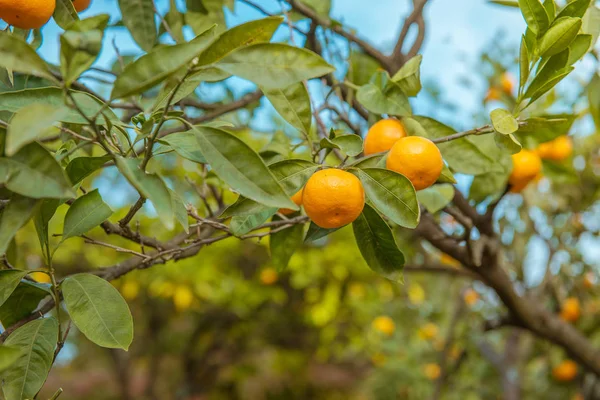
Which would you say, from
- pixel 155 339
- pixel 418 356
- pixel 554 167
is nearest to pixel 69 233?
pixel 554 167

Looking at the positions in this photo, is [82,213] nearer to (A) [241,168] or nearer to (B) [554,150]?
(A) [241,168]

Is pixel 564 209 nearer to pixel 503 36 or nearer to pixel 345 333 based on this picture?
pixel 503 36

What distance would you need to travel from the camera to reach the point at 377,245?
59 centimetres

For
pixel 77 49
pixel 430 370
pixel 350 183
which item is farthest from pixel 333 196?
pixel 430 370

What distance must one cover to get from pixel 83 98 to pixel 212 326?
11.5ft

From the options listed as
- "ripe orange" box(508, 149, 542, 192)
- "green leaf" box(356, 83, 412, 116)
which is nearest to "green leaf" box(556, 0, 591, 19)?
"green leaf" box(356, 83, 412, 116)

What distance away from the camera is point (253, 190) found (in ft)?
1.36

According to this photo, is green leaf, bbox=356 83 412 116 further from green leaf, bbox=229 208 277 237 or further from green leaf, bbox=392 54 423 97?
green leaf, bbox=229 208 277 237

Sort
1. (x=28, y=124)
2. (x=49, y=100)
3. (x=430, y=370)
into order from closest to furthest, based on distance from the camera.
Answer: (x=28, y=124) < (x=49, y=100) < (x=430, y=370)

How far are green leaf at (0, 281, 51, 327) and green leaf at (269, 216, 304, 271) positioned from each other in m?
0.29

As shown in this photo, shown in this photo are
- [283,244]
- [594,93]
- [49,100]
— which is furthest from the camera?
[594,93]

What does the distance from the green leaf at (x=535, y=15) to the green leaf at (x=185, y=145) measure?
0.37m

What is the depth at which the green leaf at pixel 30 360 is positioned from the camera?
0.48m

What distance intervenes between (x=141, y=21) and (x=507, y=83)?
4.73 ft
